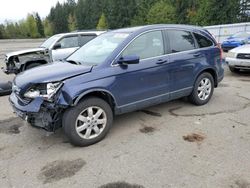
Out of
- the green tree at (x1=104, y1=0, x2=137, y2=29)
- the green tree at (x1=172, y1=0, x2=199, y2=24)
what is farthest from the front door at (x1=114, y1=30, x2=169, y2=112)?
the green tree at (x1=104, y1=0, x2=137, y2=29)

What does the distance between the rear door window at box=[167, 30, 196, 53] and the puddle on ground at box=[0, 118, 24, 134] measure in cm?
321

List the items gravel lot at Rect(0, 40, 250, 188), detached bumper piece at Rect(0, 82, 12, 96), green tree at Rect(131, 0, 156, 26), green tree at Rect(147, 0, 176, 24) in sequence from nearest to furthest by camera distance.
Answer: gravel lot at Rect(0, 40, 250, 188), detached bumper piece at Rect(0, 82, 12, 96), green tree at Rect(147, 0, 176, 24), green tree at Rect(131, 0, 156, 26)

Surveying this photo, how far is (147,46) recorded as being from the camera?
4.75m

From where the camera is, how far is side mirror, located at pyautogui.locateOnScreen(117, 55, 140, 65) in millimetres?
4195

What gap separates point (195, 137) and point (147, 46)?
177cm

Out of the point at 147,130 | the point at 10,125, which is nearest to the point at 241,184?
the point at 147,130

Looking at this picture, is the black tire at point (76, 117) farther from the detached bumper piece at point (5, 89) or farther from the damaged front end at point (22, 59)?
the damaged front end at point (22, 59)

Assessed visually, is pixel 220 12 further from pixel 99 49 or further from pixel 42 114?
pixel 42 114

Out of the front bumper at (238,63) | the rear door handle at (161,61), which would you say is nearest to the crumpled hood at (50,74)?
the rear door handle at (161,61)

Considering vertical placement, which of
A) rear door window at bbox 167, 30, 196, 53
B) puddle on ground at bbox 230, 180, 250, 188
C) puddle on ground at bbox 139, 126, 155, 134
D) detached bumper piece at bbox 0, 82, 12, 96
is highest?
rear door window at bbox 167, 30, 196, 53

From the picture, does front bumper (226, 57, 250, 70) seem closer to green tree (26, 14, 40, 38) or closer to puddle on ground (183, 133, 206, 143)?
puddle on ground (183, 133, 206, 143)

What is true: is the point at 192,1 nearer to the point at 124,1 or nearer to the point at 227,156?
the point at 124,1

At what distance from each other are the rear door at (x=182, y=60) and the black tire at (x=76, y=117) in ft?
5.07

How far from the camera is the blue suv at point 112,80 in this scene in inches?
150
